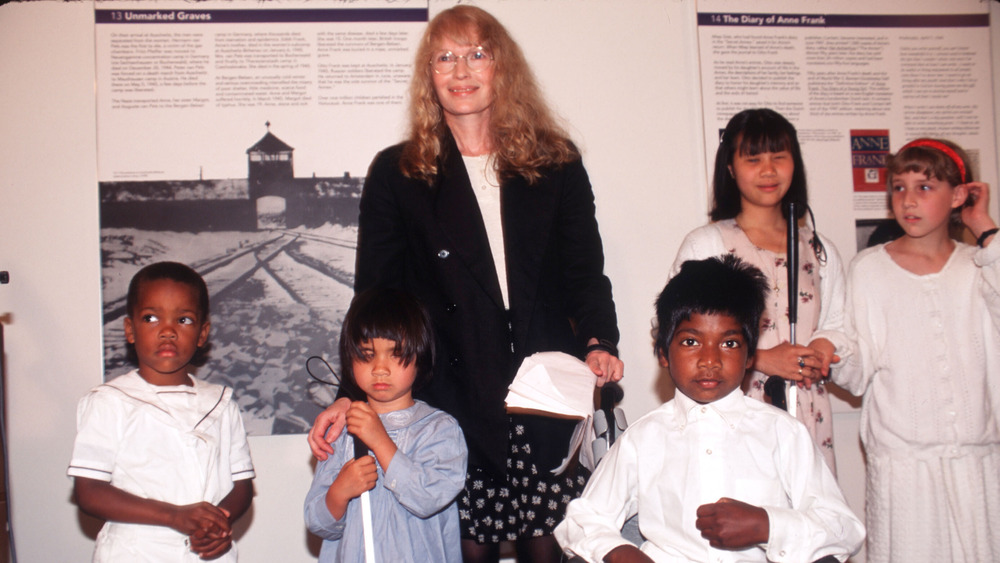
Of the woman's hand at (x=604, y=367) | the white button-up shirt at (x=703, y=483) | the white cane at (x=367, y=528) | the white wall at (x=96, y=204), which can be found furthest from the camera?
the white wall at (x=96, y=204)

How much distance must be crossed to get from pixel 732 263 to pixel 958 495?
1.47 meters

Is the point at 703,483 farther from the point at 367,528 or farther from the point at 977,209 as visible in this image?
the point at 977,209

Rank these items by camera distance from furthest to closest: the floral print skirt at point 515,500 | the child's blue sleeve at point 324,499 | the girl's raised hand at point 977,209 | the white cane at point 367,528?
the girl's raised hand at point 977,209 < the floral print skirt at point 515,500 < the child's blue sleeve at point 324,499 < the white cane at point 367,528

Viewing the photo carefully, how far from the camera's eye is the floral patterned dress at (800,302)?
8.87 feet

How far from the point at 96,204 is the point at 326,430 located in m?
2.05

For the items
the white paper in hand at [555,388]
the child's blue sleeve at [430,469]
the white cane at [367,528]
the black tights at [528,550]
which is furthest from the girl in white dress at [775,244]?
the white cane at [367,528]

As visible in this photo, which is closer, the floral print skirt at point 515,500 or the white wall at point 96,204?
the floral print skirt at point 515,500

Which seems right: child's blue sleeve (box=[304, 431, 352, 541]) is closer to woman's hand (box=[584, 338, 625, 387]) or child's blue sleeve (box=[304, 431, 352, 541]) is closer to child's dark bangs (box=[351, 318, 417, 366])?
child's dark bangs (box=[351, 318, 417, 366])

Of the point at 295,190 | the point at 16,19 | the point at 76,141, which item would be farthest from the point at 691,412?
the point at 16,19

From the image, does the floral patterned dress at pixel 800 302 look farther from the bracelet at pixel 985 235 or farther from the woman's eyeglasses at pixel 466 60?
the woman's eyeglasses at pixel 466 60

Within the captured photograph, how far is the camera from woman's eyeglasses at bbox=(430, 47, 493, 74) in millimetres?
2549

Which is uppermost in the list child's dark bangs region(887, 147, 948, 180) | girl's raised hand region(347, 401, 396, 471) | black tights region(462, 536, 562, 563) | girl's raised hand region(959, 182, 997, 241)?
child's dark bangs region(887, 147, 948, 180)

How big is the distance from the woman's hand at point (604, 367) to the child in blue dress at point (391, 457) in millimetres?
468

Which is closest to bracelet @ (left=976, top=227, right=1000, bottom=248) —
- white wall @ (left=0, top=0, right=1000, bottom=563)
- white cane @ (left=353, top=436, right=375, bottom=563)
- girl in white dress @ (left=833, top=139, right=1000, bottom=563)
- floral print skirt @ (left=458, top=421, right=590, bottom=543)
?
girl in white dress @ (left=833, top=139, right=1000, bottom=563)
